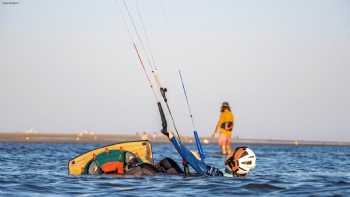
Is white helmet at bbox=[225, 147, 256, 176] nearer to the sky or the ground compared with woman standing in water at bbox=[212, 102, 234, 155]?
nearer to the ground

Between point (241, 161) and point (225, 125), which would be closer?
point (241, 161)

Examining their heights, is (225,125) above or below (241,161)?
above

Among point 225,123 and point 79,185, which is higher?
point 225,123

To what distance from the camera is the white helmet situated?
2038cm

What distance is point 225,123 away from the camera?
2409 centimetres

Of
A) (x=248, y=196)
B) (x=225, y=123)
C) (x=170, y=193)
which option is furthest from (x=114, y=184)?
(x=225, y=123)

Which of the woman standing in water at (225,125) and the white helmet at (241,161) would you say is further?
the woman standing in water at (225,125)

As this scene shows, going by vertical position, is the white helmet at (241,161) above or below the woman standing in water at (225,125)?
below

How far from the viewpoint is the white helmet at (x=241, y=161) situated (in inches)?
802

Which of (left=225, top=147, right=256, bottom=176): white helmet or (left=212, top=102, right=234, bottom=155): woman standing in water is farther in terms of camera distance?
(left=212, top=102, right=234, bottom=155): woman standing in water

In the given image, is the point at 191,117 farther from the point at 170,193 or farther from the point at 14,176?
the point at 14,176

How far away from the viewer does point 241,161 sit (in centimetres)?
2055

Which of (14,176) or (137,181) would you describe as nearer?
(137,181)

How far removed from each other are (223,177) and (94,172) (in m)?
3.81
